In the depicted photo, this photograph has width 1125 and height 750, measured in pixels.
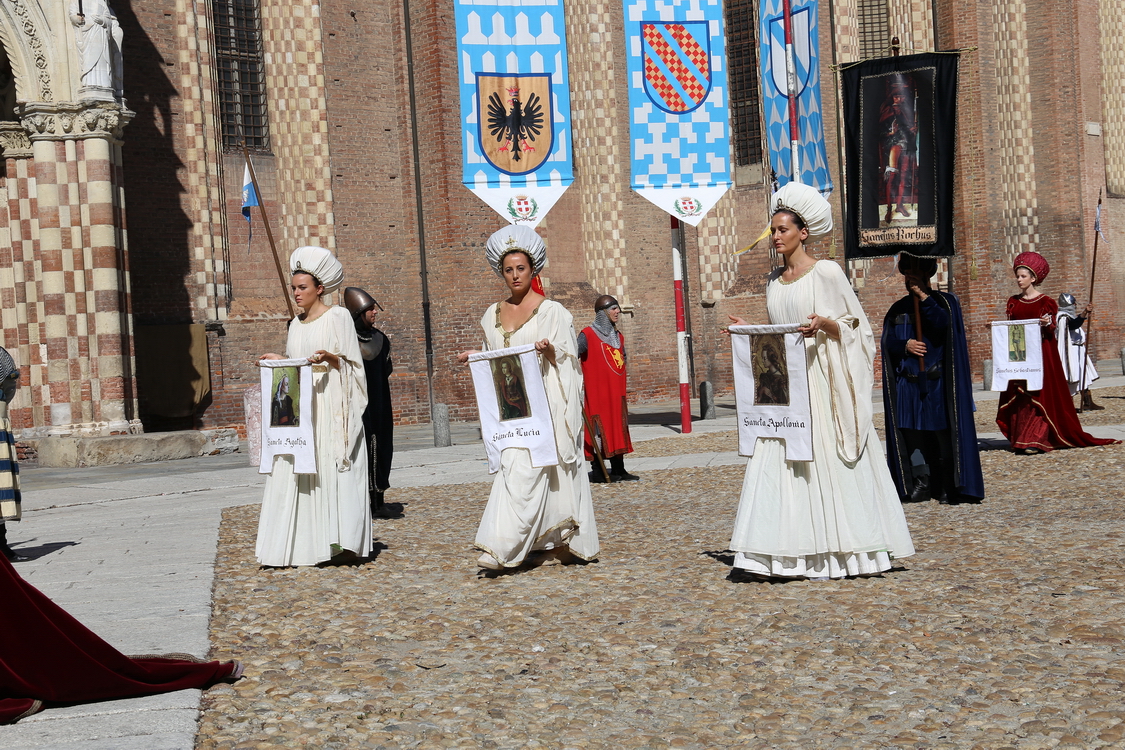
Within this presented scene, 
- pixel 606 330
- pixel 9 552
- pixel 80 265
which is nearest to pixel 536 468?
pixel 9 552

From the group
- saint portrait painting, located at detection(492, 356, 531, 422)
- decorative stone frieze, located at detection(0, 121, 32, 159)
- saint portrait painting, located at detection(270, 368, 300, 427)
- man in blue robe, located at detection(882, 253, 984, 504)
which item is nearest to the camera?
saint portrait painting, located at detection(492, 356, 531, 422)

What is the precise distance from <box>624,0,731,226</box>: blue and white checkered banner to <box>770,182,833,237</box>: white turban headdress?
9.24 meters

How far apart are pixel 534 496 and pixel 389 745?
2.98m

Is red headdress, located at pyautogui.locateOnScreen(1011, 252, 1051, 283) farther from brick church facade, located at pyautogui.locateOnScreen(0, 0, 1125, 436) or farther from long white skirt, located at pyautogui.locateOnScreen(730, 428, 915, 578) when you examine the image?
long white skirt, located at pyautogui.locateOnScreen(730, 428, 915, 578)

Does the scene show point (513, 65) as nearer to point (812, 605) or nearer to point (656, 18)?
point (656, 18)

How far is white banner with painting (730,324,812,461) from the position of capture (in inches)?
233

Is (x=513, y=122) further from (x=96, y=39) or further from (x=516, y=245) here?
(x=516, y=245)

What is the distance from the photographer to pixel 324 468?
7.05 m

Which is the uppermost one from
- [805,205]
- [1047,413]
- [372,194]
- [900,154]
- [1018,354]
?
[372,194]

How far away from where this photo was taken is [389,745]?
3650 mm

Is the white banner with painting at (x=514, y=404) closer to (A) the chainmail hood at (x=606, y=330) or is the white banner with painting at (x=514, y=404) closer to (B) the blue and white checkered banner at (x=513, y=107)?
(A) the chainmail hood at (x=606, y=330)

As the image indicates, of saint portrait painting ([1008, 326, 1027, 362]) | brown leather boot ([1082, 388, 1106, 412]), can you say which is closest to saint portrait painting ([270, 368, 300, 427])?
saint portrait painting ([1008, 326, 1027, 362])

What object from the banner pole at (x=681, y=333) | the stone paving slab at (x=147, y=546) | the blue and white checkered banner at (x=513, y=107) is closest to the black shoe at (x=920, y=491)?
the stone paving slab at (x=147, y=546)

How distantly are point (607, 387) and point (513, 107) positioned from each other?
5740 mm
